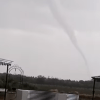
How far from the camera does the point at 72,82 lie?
4924 inches

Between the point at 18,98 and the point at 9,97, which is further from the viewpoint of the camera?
the point at 9,97

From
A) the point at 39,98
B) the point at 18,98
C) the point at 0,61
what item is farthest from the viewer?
the point at 0,61

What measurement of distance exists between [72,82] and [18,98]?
4347 inches

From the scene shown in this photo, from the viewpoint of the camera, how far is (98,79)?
2664 centimetres

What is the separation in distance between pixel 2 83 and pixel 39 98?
4923 cm

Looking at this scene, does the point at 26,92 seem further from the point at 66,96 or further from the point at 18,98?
the point at 66,96

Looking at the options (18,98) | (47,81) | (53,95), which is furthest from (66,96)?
(47,81)

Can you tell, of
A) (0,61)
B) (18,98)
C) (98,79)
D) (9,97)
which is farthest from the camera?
(9,97)

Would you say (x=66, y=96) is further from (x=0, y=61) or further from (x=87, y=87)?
(x=87, y=87)

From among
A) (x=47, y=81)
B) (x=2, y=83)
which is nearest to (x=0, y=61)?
(x=2, y=83)

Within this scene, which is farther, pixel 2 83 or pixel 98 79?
pixel 2 83

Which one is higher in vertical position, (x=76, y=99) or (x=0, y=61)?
(x=0, y=61)

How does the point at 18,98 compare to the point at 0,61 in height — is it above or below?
below

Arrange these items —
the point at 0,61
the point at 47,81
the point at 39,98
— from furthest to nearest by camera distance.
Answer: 1. the point at 47,81
2. the point at 0,61
3. the point at 39,98
